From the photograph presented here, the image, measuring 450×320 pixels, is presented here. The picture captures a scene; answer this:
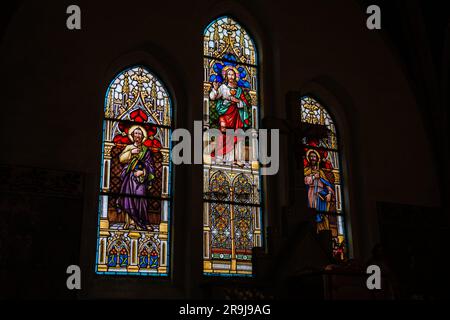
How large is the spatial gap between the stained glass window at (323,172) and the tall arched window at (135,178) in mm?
2203

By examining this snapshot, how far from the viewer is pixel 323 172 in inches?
410

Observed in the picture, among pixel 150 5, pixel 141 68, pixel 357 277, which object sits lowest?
pixel 357 277

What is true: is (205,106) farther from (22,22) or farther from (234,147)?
(22,22)

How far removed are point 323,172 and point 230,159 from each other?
167 centimetres

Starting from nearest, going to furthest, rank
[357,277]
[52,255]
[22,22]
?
[357,277]
[52,255]
[22,22]

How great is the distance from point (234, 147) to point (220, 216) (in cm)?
113

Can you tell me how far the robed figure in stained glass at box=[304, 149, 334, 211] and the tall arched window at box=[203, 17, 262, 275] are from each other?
0.88 m

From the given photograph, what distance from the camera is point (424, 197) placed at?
426 inches

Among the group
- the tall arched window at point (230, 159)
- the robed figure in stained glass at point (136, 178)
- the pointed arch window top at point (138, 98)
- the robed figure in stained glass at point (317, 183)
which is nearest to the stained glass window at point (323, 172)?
the robed figure in stained glass at point (317, 183)

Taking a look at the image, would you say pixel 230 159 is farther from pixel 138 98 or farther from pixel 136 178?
pixel 138 98

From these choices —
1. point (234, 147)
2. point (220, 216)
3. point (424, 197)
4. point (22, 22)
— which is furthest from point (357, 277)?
point (22, 22)

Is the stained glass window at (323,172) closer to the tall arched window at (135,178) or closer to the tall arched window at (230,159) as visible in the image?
the tall arched window at (230,159)

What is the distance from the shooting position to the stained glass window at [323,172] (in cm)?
1000

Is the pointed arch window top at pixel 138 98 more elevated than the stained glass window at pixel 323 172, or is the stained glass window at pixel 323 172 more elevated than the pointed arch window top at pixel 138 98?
the pointed arch window top at pixel 138 98
